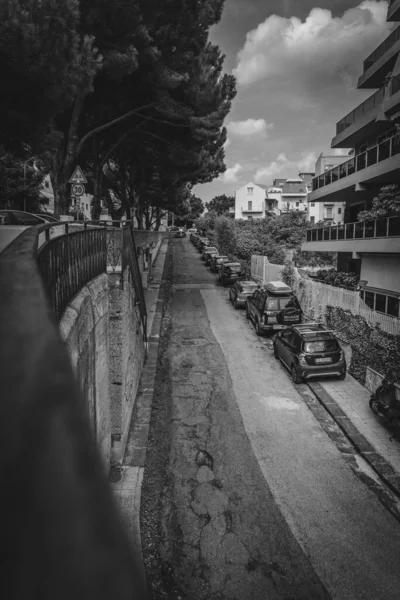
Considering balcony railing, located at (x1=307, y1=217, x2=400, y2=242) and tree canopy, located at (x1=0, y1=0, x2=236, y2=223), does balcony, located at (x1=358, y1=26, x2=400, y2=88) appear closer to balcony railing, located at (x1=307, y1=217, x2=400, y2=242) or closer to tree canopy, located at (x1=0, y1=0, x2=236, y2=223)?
tree canopy, located at (x1=0, y1=0, x2=236, y2=223)

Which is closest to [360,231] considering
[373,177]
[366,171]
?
[373,177]

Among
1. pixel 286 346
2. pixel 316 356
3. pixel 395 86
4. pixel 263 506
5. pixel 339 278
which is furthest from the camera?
pixel 339 278

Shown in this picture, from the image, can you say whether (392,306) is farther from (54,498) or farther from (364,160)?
(54,498)

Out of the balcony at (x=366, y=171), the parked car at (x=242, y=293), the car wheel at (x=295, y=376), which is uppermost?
the balcony at (x=366, y=171)

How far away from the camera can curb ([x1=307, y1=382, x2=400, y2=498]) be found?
7.98 meters

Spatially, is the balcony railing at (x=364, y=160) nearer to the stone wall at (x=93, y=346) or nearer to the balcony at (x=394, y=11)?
the balcony at (x=394, y=11)

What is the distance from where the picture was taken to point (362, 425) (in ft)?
33.3

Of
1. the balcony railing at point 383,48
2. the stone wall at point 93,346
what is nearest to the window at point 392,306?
the balcony railing at point 383,48

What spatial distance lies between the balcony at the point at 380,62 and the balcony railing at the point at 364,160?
13.0 ft

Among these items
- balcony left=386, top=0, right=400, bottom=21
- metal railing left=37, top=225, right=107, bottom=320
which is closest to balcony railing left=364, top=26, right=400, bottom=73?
balcony left=386, top=0, right=400, bottom=21

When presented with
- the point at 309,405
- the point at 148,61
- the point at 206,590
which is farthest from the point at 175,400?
the point at 148,61

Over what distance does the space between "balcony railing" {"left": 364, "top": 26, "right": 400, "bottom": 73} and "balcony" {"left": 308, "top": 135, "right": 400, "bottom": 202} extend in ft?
15.2

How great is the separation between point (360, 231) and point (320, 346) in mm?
8788

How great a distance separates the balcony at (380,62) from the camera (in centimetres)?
1775
